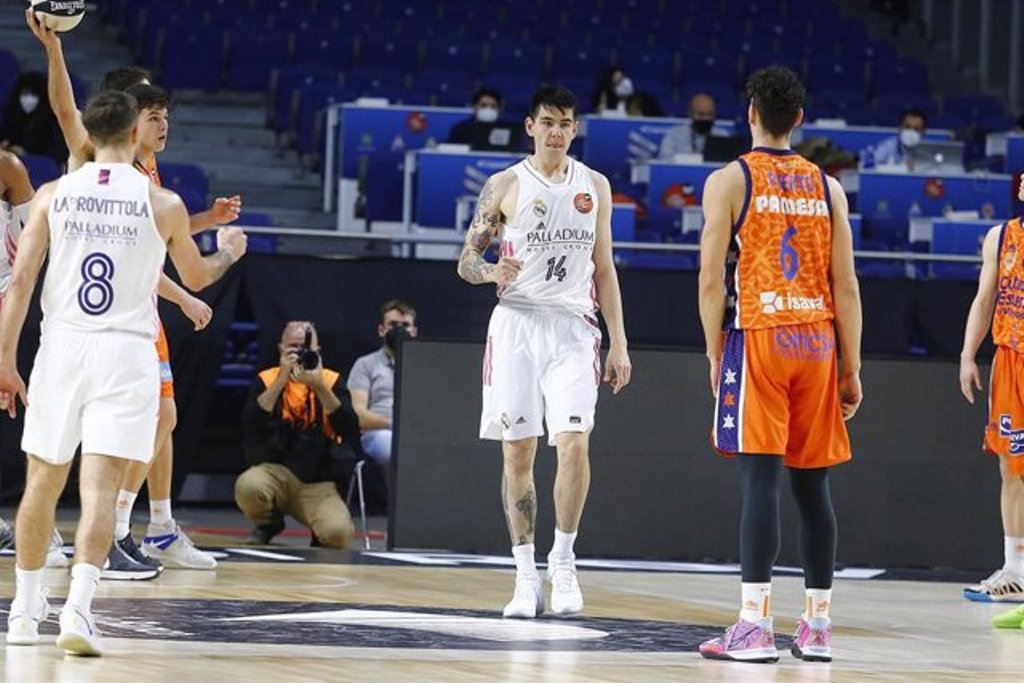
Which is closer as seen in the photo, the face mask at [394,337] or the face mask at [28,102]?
the face mask at [394,337]

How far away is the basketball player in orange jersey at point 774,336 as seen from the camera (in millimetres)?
6699

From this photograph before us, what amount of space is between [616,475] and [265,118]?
968cm

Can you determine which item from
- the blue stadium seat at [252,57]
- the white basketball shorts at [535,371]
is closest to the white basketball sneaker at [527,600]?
the white basketball shorts at [535,371]

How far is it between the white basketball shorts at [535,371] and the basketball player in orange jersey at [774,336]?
1410mm

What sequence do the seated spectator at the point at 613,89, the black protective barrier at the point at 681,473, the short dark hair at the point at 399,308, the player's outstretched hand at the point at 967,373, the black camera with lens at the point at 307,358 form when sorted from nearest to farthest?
the player's outstretched hand at the point at 967,373
the black protective barrier at the point at 681,473
the black camera with lens at the point at 307,358
the short dark hair at the point at 399,308
the seated spectator at the point at 613,89

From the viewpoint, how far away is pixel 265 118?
20109 millimetres

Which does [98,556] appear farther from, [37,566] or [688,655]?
[688,655]

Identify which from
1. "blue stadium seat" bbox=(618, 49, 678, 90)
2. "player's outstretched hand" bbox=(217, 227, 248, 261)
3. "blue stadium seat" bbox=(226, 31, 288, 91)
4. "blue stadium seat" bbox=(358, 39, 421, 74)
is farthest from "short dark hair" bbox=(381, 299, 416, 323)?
"blue stadium seat" bbox=(618, 49, 678, 90)

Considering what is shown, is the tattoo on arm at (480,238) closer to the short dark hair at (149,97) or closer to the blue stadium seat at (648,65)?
the short dark hair at (149,97)

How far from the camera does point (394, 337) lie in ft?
39.3

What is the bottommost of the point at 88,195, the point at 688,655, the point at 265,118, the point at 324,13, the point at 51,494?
the point at 688,655

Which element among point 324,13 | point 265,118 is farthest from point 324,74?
point 324,13

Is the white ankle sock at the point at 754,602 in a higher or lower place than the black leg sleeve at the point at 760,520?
lower

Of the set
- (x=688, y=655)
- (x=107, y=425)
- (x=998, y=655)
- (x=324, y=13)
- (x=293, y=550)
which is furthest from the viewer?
(x=324, y=13)
